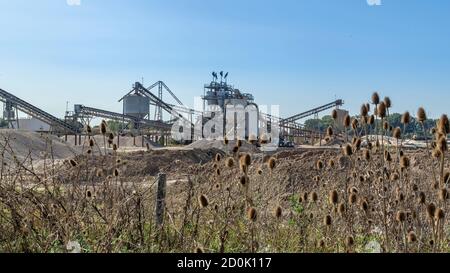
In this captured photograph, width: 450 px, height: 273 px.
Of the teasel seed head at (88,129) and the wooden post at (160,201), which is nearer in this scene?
the wooden post at (160,201)

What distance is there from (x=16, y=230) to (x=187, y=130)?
145ft

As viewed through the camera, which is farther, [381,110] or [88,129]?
[88,129]

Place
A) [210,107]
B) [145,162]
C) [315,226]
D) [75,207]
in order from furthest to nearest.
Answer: [210,107] → [145,162] → [315,226] → [75,207]

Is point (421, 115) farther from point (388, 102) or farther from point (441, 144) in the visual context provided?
point (441, 144)

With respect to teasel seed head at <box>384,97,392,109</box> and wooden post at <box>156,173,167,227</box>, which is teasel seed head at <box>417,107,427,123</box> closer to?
teasel seed head at <box>384,97,392,109</box>

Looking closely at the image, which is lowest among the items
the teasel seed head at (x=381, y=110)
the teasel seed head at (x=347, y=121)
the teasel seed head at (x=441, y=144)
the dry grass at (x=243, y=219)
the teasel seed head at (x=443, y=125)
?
the dry grass at (x=243, y=219)

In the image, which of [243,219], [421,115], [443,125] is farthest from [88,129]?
[443,125]

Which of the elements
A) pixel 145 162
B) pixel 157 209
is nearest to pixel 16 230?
pixel 157 209

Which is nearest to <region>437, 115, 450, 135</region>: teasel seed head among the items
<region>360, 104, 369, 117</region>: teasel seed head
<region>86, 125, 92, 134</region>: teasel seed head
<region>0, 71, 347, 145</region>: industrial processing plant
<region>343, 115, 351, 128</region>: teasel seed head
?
<region>360, 104, 369, 117</region>: teasel seed head

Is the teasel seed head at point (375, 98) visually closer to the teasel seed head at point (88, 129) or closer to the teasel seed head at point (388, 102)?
the teasel seed head at point (388, 102)

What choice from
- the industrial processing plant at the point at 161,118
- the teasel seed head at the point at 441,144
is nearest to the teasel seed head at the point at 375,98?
the teasel seed head at the point at 441,144

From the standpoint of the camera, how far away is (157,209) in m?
4.18
